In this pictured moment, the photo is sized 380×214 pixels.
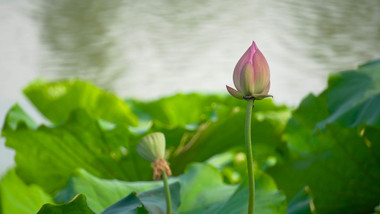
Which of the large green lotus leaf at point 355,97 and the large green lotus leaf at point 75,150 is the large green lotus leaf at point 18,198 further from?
the large green lotus leaf at point 355,97

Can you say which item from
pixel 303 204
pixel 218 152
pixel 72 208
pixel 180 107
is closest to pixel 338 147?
pixel 303 204

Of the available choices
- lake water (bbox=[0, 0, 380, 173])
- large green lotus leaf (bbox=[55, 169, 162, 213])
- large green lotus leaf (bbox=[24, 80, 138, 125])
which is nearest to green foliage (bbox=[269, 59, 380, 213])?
large green lotus leaf (bbox=[55, 169, 162, 213])

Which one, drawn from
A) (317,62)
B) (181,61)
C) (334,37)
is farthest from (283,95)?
(334,37)

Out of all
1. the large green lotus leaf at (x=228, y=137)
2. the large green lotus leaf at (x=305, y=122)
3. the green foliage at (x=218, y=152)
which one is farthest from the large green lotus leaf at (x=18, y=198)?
the large green lotus leaf at (x=305, y=122)

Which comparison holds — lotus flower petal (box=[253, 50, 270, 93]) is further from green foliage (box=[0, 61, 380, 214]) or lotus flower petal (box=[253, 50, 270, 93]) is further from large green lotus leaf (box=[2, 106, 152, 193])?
large green lotus leaf (box=[2, 106, 152, 193])

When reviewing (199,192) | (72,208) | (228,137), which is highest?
(72,208)

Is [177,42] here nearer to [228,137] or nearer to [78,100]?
[78,100]

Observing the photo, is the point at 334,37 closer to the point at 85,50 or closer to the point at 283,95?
the point at 283,95
